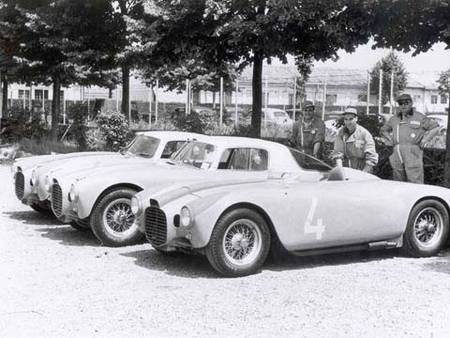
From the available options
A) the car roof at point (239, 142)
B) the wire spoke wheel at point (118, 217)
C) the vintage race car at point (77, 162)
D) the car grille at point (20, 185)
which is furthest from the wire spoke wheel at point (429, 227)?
the car grille at point (20, 185)

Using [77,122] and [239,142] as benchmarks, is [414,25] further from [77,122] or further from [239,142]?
[77,122]

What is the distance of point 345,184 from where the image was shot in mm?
6871

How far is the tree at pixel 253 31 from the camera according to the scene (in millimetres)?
11602

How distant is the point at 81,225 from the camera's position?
7926 millimetres

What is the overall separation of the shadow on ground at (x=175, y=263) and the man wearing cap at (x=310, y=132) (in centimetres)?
440

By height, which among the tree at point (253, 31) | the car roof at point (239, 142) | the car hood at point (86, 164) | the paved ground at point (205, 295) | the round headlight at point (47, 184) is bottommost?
the paved ground at point (205, 295)

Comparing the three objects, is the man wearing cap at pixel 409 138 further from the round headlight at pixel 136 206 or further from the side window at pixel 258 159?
the round headlight at pixel 136 206

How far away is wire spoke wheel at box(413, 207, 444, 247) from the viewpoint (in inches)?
280

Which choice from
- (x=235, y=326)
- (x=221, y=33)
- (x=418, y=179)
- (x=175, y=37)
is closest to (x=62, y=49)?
(x=175, y=37)

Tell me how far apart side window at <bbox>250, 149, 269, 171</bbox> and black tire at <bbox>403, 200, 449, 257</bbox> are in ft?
5.48

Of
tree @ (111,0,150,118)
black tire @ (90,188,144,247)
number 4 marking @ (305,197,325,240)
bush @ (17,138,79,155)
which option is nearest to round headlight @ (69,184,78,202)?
black tire @ (90,188,144,247)

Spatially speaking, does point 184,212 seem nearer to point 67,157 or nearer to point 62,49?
point 67,157

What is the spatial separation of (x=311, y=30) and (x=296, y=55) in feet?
4.79

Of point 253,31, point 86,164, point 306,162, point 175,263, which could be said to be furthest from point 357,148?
point 253,31
